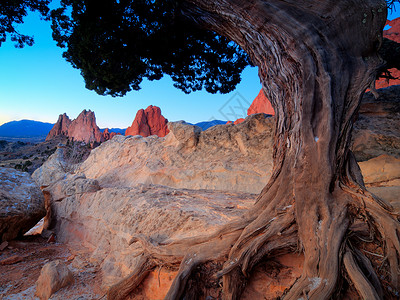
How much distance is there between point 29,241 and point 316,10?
688cm

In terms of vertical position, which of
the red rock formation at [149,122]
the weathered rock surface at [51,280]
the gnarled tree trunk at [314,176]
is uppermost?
the red rock formation at [149,122]

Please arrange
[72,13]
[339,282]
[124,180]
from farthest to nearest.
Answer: [124,180]
[72,13]
[339,282]

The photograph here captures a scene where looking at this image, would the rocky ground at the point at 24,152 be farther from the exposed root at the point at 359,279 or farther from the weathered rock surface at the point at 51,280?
the exposed root at the point at 359,279

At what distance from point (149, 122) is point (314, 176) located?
51197 mm

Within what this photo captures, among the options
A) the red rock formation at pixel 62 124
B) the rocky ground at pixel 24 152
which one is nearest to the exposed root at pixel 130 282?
the rocky ground at pixel 24 152

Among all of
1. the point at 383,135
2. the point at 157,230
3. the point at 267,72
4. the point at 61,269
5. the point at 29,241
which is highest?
the point at 267,72

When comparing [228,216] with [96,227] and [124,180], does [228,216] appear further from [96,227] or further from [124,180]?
[124,180]

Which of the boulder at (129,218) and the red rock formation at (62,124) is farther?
the red rock formation at (62,124)

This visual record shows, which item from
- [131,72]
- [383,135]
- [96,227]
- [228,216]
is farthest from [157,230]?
[383,135]

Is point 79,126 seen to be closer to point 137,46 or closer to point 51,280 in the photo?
point 137,46

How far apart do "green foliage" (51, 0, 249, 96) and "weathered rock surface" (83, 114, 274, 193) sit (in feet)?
5.99

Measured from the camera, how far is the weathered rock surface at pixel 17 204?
15.3 ft

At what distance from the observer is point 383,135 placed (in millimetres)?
5160

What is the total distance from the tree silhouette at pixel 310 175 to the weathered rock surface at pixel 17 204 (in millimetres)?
3707
